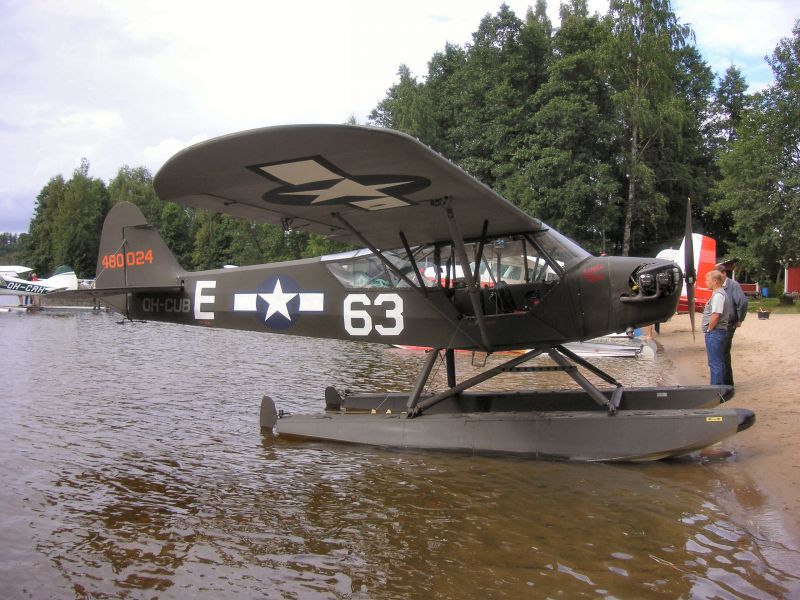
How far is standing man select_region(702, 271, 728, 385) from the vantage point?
289 inches

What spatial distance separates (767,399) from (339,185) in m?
6.25

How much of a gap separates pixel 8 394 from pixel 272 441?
5308 millimetres

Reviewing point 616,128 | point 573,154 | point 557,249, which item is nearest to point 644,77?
point 616,128

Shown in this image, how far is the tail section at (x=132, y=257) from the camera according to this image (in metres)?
8.50

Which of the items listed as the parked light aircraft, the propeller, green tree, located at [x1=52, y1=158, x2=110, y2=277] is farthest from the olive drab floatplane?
green tree, located at [x1=52, y1=158, x2=110, y2=277]

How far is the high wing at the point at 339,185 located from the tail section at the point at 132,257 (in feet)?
8.66

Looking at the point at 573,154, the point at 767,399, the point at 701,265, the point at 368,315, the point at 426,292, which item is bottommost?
the point at 767,399

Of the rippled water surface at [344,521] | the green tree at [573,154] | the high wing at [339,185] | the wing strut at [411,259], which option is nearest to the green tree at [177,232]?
the green tree at [573,154]

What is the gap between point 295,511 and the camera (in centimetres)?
466

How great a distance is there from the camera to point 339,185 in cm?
528

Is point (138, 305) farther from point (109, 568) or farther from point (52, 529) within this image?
point (109, 568)

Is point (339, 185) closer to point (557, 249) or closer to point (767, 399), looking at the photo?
point (557, 249)

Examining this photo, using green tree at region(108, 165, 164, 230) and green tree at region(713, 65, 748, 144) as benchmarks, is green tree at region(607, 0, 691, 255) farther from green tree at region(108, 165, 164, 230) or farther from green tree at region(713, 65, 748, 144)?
green tree at region(108, 165, 164, 230)

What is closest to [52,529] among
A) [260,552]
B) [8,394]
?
[260,552]
